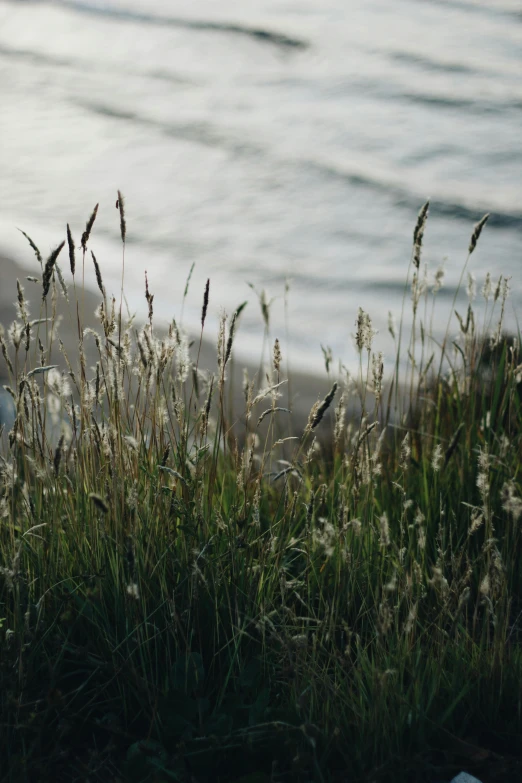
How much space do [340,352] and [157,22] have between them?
17.3 ft

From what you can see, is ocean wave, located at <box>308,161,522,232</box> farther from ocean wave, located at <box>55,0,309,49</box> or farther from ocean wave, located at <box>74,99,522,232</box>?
ocean wave, located at <box>55,0,309,49</box>

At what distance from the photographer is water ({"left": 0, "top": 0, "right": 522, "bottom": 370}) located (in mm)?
4621

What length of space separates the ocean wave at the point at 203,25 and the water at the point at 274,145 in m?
0.03

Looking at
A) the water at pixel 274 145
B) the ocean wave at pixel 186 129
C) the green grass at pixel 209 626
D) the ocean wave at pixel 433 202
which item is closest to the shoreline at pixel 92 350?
the water at pixel 274 145

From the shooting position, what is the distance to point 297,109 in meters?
6.59

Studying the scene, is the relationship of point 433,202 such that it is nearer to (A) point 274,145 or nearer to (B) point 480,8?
(A) point 274,145

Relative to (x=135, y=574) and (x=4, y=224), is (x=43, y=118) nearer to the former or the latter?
(x=4, y=224)

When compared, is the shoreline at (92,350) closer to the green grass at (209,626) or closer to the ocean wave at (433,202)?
the green grass at (209,626)

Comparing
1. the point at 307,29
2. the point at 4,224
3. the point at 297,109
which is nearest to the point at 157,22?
the point at 307,29

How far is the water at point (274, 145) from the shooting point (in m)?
4.62

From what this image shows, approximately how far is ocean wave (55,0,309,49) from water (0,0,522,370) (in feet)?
0.08

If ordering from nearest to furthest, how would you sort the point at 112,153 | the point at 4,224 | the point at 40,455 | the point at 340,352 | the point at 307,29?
the point at 40,455, the point at 340,352, the point at 4,224, the point at 112,153, the point at 307,29

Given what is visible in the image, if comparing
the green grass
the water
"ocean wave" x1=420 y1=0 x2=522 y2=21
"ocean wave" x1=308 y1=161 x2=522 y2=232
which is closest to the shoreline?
the water

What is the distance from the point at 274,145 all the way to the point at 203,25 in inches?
96.6
